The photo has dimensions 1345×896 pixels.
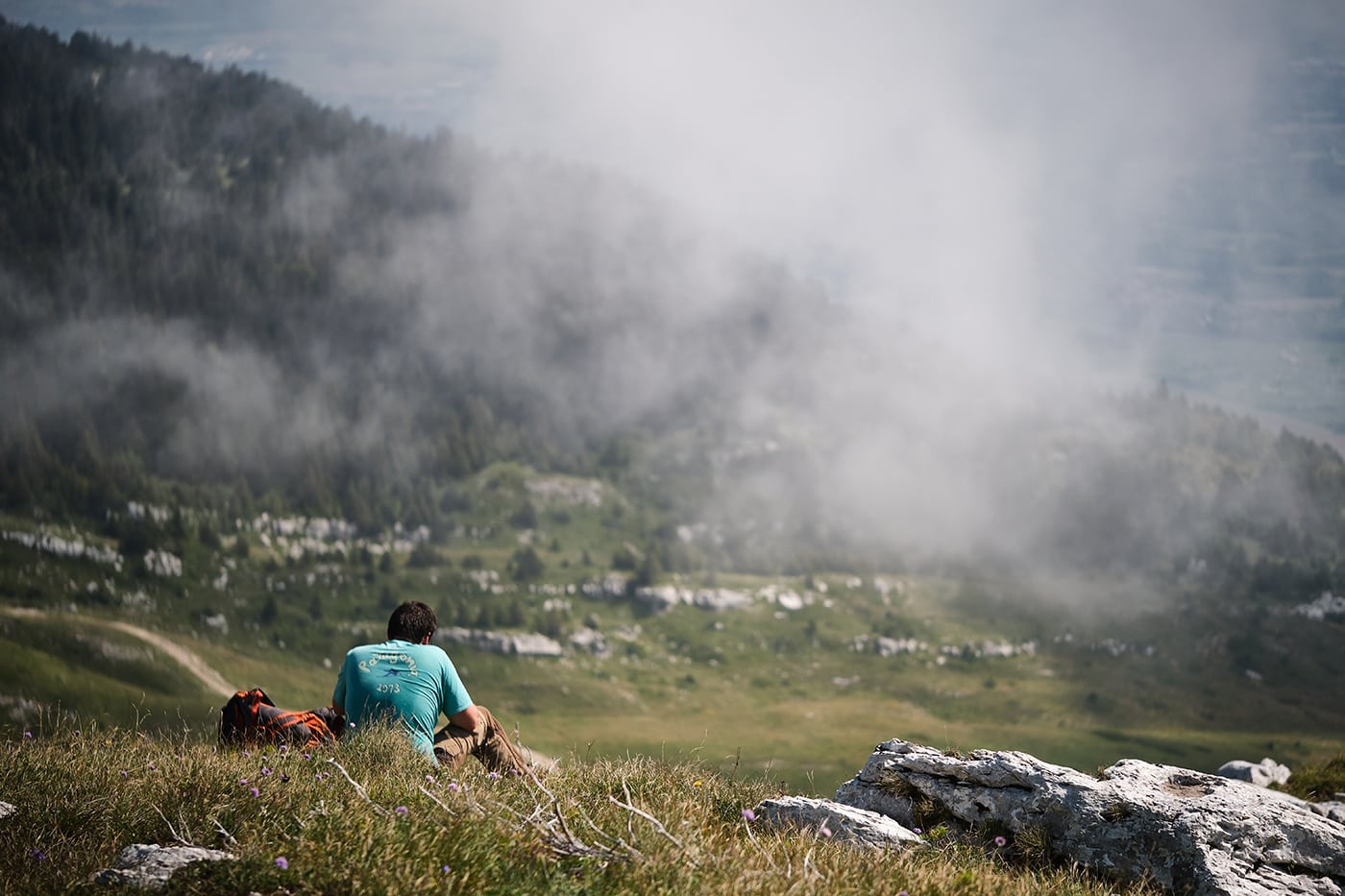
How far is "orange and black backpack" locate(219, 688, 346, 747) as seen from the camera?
12.7 metres

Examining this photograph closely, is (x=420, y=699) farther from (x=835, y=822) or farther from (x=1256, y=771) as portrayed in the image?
(x=1256, y=771)

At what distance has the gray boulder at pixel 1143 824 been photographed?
→ 10852 millimetres

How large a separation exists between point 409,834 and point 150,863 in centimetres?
200

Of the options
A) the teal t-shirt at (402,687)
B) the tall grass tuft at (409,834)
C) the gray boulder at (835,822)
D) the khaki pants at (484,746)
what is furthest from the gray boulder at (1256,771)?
the teal t-shirt at (402,687)

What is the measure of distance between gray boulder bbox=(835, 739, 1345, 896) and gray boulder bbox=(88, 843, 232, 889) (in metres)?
8.32

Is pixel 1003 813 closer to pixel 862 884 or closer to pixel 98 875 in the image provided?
pixel 862 884

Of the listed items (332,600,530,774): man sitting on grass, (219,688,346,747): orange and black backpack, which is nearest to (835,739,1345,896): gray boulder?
(332,600,530,774): man sitting on grass

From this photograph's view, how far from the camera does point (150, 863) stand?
7574 millimetres

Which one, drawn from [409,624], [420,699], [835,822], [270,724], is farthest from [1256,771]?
[270,724]

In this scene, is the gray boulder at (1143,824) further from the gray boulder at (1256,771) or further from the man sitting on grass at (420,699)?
the gray boulder at (1256,771)

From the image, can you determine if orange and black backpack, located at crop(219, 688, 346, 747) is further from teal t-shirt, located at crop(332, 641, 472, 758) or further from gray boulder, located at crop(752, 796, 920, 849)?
gray boulder, located at crop(752, 796, 920, 849)

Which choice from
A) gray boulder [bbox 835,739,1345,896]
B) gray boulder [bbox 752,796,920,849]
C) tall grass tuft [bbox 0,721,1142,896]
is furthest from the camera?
gray boulder [bbox 835,739,1345,896]

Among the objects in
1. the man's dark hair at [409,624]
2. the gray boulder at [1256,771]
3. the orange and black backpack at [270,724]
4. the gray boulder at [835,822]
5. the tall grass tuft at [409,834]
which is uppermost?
the man's dark hair at [409,624]

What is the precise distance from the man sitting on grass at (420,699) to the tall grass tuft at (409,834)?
44.9 inches
